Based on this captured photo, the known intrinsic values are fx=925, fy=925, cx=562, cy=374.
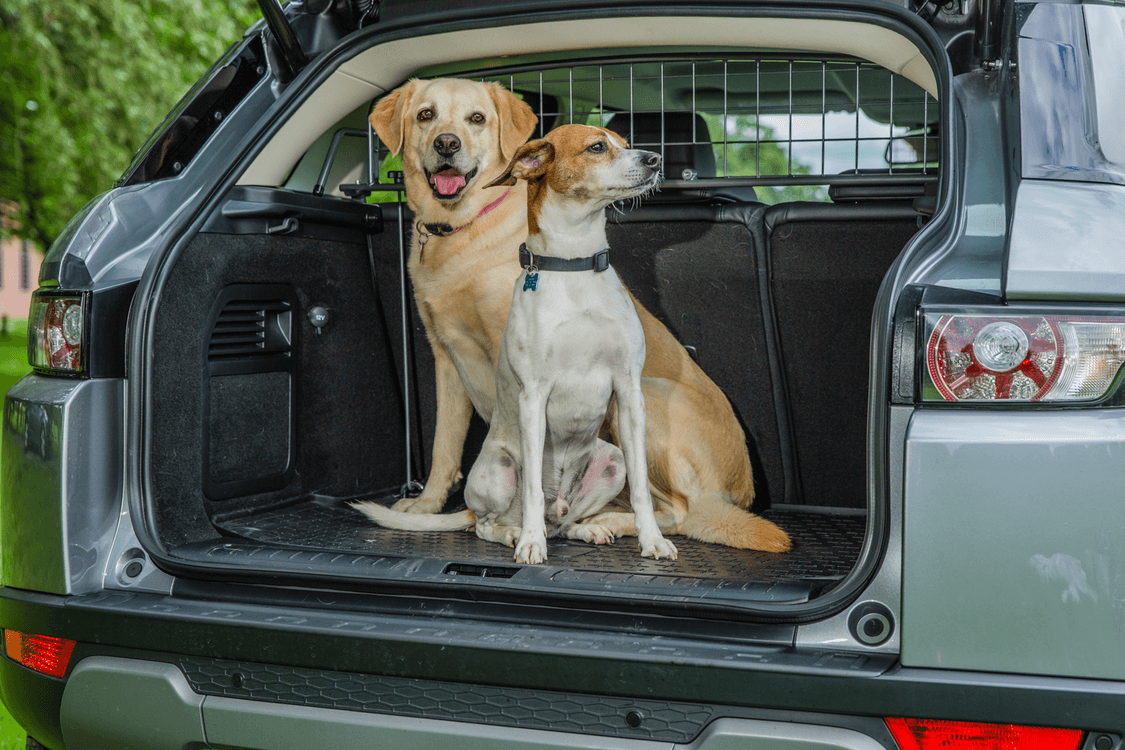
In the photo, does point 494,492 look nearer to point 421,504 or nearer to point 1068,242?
point 421,504

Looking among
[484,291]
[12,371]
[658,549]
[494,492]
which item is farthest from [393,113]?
[12,371]

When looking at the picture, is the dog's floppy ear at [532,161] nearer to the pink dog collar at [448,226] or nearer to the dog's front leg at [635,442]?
the pink dog collar at [448,226]

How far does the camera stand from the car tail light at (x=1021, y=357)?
1403 mm

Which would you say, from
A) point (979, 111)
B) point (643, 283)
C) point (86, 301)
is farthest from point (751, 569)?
point (86, 301)

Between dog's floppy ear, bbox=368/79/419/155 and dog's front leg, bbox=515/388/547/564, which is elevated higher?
dog's floppy ear, bbox=368/79/419/155

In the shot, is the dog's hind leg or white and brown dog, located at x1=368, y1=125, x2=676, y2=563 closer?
white and brown dog, located at x1=368, y1=125, x2=676, y2=563

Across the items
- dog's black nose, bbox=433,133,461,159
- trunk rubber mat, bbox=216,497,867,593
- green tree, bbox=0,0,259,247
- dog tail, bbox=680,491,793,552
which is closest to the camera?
trunk rubber mat, bbox=216,497,867,593

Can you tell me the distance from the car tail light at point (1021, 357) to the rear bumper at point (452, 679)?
0.43 metres

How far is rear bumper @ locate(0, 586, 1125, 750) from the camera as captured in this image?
1.43 m

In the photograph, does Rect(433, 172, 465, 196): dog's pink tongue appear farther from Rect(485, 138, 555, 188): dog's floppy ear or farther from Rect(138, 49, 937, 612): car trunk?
Rect(485, 138, 555, 188): dog's floppy ear

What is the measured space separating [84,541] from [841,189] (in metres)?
2.21

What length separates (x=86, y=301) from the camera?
2.00 meters

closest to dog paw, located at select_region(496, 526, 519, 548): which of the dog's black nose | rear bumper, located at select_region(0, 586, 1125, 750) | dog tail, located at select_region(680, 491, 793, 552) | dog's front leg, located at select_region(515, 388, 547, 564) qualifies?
dog's front leg, located at select_region(515, 388, 547, 564)

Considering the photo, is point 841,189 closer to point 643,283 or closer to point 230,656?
point 643,283
